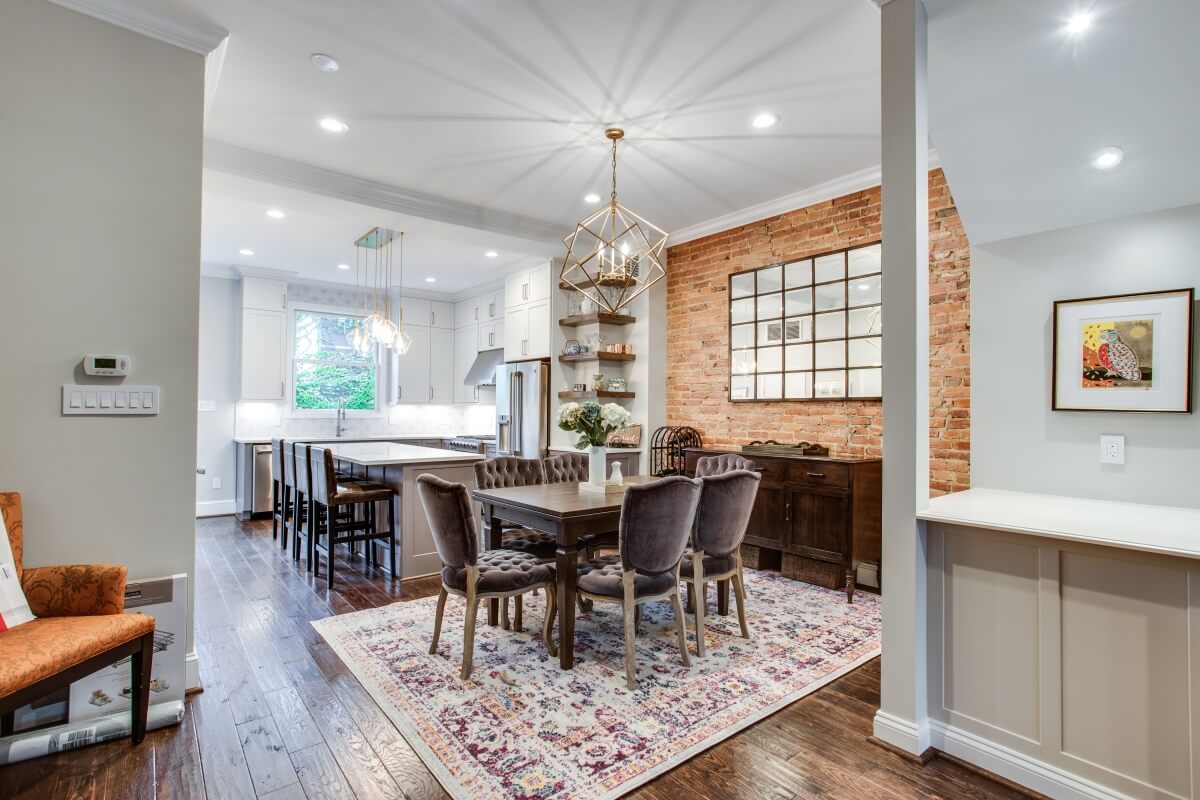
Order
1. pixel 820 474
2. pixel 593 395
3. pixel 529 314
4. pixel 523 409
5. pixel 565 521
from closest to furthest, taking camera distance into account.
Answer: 1. pixel 565 521
2. pixel 820 474
3. pixel 593 395
4. pixel 523 409
5. pixel 529 314

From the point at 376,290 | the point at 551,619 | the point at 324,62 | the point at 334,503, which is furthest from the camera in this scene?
the point at 376,290

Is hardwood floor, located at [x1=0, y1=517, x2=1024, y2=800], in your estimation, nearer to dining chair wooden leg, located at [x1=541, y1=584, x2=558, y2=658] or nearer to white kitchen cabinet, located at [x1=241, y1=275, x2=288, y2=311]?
dining chair wooden leg, located at [x1=541, y1=584, x2=558, y2=658]

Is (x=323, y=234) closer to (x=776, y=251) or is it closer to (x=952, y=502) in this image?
(x=776, y=251)

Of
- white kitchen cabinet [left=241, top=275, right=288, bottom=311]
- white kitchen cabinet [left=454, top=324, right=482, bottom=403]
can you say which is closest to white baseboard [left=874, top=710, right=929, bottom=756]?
white kitchen cabinet [left=454, top=324, right=482, bottom=403]

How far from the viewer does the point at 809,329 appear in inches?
181

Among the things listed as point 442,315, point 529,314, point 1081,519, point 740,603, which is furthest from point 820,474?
point 442,315

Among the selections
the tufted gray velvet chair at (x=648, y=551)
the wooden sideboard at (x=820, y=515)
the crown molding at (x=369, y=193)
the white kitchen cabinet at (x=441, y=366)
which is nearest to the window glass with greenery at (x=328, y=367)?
the white kitchen cabinet at (x=441, y=366)

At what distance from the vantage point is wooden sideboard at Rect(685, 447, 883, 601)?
3803mm

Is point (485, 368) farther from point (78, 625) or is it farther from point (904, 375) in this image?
point (904, 375)

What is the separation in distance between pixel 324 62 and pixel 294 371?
17.7ft

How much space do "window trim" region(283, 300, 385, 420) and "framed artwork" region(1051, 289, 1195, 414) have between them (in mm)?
7586

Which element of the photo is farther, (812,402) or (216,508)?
(216,508)

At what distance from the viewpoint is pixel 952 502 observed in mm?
2336

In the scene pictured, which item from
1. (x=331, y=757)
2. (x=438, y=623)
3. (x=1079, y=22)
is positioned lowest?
(x=331, y=757)
